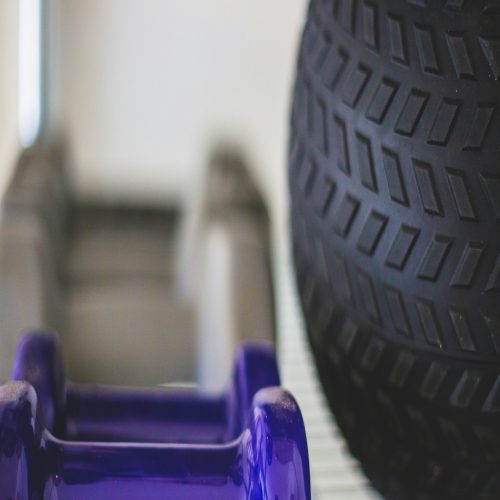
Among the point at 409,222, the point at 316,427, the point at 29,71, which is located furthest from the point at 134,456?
the point at 29,71

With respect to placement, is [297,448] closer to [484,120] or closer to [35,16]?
[484,120]

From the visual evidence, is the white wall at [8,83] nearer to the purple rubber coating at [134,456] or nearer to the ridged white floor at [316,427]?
the ridged white floor at [316,427]

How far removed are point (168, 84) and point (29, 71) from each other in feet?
0.60

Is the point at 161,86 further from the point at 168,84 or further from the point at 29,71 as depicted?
the point at 29,71

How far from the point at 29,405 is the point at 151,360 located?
352 mm

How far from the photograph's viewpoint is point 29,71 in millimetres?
1047

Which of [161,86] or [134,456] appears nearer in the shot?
[134,456]

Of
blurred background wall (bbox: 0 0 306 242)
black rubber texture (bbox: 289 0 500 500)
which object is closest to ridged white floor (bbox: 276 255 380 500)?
black rubber texture (bbox: 289 0 500 500)

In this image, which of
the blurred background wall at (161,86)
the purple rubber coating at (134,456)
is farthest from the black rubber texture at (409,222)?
the blurred background wall at (161,86)

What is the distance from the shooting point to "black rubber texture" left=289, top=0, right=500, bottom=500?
385 millimetres

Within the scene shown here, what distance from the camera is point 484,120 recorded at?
1.25 feet

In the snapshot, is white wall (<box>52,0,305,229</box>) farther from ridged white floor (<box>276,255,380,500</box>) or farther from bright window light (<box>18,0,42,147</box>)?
ridged white floor (<box>276,255,380,500</box>)

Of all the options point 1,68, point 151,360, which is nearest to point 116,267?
point 151,360

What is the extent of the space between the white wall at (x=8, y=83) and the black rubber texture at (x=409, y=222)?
2.11 feet
